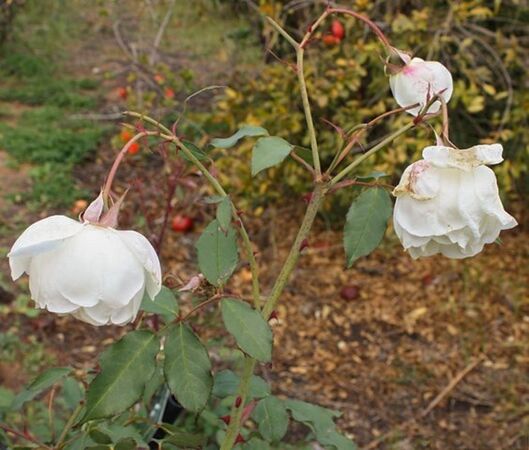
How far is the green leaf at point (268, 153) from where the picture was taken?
40.1 inches

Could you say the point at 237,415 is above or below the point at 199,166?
below

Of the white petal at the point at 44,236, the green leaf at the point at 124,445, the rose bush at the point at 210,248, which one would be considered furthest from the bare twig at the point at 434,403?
the white petal at the point at 44,236

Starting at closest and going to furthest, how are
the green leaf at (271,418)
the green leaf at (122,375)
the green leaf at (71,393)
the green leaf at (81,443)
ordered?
1. the green leaf at (122,375)
2. the green leaf at (81,443)
3. the green leaf at (271,418)
4. the green leaf at (71,393)

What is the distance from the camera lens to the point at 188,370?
3.14ft

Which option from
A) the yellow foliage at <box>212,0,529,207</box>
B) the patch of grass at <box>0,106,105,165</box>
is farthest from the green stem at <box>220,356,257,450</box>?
the patch of grass at <box>0,106,105,165</box>

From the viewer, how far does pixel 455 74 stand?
340cm

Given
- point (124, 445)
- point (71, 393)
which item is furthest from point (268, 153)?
point (71, 393)

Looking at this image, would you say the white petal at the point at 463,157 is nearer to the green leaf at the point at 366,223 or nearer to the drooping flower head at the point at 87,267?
the green leaf at the point at 366,223

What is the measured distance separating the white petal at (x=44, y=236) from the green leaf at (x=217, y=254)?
266 millimetres

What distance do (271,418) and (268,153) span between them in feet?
1.48

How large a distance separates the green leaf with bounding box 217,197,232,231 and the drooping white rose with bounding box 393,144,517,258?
225 millimetres

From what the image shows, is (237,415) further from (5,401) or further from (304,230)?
(5,401)

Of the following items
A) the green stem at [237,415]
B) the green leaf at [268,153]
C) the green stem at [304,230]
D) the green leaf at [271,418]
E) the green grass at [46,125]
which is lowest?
the green grass at [46,125]

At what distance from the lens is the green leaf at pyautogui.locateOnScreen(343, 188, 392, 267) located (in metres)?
1.00
